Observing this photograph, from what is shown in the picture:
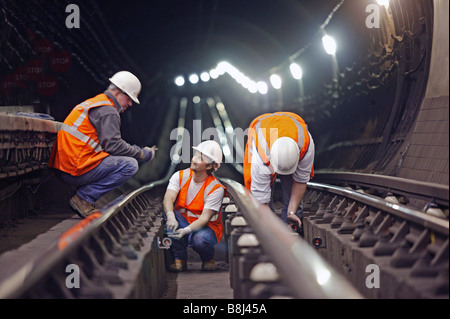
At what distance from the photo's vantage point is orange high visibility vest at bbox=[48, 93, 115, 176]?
819 centimetres

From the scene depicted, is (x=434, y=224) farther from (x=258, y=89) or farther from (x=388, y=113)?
(x=258, y=89)

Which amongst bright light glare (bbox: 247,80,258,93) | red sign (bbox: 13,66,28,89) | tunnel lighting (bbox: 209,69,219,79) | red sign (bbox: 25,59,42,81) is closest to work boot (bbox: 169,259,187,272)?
red sign (bbox: 13,66,28,89)

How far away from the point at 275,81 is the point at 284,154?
26050 mm

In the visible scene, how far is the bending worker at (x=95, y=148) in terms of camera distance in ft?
26.9

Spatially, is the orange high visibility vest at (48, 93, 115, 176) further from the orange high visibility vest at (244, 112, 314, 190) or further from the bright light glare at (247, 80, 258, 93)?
the bright light glare at (247, 80, 258, 93)

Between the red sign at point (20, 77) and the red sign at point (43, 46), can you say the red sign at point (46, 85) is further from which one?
the red sign at point (20, 77)

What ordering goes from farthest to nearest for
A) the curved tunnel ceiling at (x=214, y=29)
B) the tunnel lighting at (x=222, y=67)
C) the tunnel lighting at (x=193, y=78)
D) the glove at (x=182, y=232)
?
the tunnel lighting at (x=193, y=78), the tunnel lighting at (x=222, y=67), the curved tunnel ceiling at (x=214, y=29), the glove at (x=182, y=232)

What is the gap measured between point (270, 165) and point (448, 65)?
206 centimetres

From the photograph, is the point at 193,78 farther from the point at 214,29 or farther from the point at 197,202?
the point at 197,202

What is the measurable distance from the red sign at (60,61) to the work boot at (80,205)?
7778 mm

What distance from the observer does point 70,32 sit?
55.8 feet

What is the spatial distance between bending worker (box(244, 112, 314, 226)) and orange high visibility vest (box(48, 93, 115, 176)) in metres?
1.80

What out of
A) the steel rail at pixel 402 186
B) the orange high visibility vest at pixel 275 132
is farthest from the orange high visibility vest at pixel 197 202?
the steel rail at pixel 402 186
